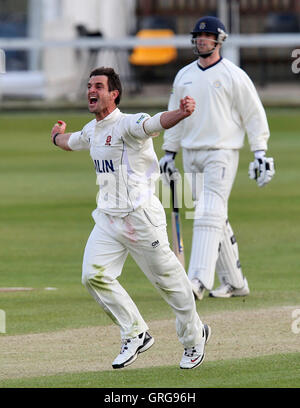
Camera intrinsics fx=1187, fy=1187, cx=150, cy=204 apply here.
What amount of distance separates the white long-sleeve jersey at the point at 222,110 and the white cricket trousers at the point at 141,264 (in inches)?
104

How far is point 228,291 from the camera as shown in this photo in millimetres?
10148

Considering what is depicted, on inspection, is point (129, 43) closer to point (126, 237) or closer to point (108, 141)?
point (108, 141)

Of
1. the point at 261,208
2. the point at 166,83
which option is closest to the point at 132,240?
the point at 261,208

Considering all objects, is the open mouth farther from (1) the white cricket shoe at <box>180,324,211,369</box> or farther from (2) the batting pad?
(2) the batting pad

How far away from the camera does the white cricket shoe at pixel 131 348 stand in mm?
7363

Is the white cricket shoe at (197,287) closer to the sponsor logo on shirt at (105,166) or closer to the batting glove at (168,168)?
the batting glove at (168,168)

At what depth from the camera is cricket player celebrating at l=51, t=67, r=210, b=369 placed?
739cm

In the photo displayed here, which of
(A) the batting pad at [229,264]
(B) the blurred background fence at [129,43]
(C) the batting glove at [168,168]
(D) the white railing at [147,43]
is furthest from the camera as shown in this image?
(B) the blurred background fence at [129,43]

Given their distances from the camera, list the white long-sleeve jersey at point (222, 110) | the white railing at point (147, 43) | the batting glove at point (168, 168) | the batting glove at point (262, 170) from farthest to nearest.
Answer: the white railing at point (147, 43) < the batting glove at point (168, 168) < the white long-sleeve jersey at point (222, 110) < the batting glove at point (262, 170)

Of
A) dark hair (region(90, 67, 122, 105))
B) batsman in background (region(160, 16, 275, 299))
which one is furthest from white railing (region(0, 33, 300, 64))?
dark hair (region(90, 67, 122, 105))

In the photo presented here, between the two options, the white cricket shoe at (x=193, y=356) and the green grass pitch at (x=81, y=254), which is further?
the white cricket shoe at (x=193, y=356)

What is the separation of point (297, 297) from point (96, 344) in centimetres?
231

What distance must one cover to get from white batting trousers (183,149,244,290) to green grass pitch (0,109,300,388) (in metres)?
0.28

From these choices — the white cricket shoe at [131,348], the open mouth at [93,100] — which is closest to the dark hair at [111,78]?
the open mouth at [93,100]
